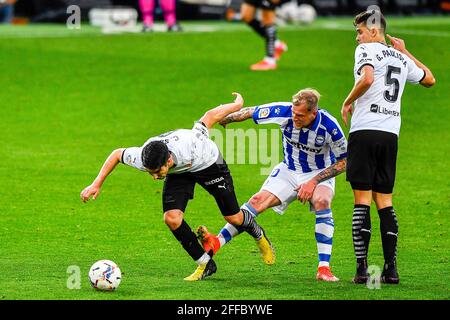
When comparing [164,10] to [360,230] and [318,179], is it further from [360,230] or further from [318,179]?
[360,230]

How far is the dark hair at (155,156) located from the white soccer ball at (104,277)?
1.03 meters

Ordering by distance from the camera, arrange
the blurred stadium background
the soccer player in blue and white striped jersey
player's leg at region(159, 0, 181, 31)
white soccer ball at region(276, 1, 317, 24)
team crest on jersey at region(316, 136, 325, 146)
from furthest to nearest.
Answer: white soccer ball at region(276, 1, 317, 24)
the blurred stadium background
player's leg at region(159, 0, 181, 31)
team crest on jersey at region(316, 136, 325, 146)
the soccer player in blue and white striped jersey

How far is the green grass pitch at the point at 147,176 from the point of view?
1197cm

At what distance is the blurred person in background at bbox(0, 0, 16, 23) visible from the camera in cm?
3420

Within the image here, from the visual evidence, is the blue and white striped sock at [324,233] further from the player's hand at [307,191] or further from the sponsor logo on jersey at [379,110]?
the sponsor logo on jersey at [379,110]

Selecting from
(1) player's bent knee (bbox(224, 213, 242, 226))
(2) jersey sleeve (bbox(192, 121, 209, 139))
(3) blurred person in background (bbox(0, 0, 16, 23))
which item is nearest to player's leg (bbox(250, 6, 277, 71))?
(3) blurred person in background (bbox(0, 0, 16, 23))

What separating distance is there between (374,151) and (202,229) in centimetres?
198

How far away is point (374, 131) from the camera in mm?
11367

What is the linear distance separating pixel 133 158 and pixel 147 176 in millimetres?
8124

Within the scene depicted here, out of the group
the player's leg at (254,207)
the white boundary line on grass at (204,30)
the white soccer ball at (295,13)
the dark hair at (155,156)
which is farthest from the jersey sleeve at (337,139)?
the white soccer ball at (295,13)

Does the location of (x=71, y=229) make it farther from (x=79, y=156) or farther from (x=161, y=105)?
(x=161, y=105)

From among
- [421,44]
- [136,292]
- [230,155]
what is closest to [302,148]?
[136,292]

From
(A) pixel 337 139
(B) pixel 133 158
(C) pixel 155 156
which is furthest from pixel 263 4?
(C) pixel 155 156

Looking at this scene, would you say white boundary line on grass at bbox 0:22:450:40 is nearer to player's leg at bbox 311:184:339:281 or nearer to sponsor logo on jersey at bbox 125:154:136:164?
player's leg at bbox 311:184:339:281
